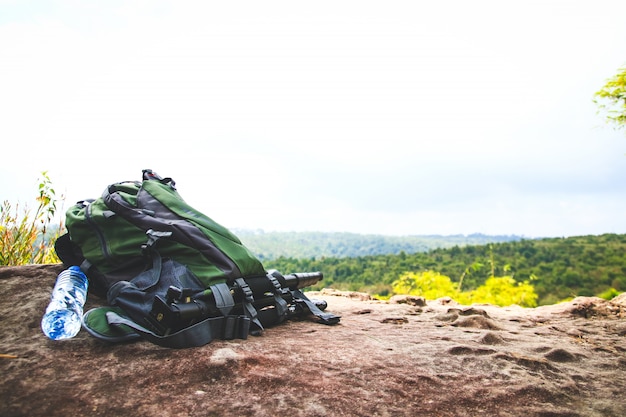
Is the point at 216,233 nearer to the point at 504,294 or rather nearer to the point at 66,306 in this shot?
the point at 66,306

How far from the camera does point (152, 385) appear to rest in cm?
185

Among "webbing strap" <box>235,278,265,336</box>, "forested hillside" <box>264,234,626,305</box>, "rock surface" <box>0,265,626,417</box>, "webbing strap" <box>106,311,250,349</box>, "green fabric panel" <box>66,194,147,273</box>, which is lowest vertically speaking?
"forested hillside" <box>264,234,626,305</box>

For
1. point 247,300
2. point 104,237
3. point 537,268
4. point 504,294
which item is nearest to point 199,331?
point 247,300

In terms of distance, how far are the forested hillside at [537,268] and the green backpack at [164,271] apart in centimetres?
1894

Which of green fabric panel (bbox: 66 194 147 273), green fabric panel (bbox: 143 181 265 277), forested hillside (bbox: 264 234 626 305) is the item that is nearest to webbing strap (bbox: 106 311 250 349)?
green fabric panel (bbox: 143 181 265 277)

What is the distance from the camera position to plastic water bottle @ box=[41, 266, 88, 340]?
2283 millimetres

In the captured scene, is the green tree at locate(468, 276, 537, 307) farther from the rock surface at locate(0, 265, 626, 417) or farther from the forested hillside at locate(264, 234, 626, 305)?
the rock surface at locate(0, 265, 626, 417)

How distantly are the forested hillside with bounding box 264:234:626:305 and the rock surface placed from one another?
1809cm

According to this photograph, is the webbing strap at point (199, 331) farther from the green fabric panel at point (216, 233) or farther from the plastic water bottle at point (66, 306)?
the green fabric panel at point (216, 233)

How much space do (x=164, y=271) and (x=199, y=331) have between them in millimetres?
603

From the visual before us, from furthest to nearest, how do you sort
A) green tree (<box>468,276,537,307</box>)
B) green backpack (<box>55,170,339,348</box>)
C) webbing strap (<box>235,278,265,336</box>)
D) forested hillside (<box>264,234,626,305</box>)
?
1. forested hillside (<box>264,234,626,305</box>)
2. green tree (<box>468,276,537,307</box>)
3. webbing strap (<box>235,278,265,336</box>)
4. green backpack (<box>55,170,339,348</box>)

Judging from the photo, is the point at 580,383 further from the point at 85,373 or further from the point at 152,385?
the point at 85,373

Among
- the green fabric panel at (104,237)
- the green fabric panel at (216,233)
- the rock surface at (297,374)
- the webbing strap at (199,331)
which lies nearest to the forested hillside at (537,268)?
the rock surface at (297,374)

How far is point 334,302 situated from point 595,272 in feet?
103
